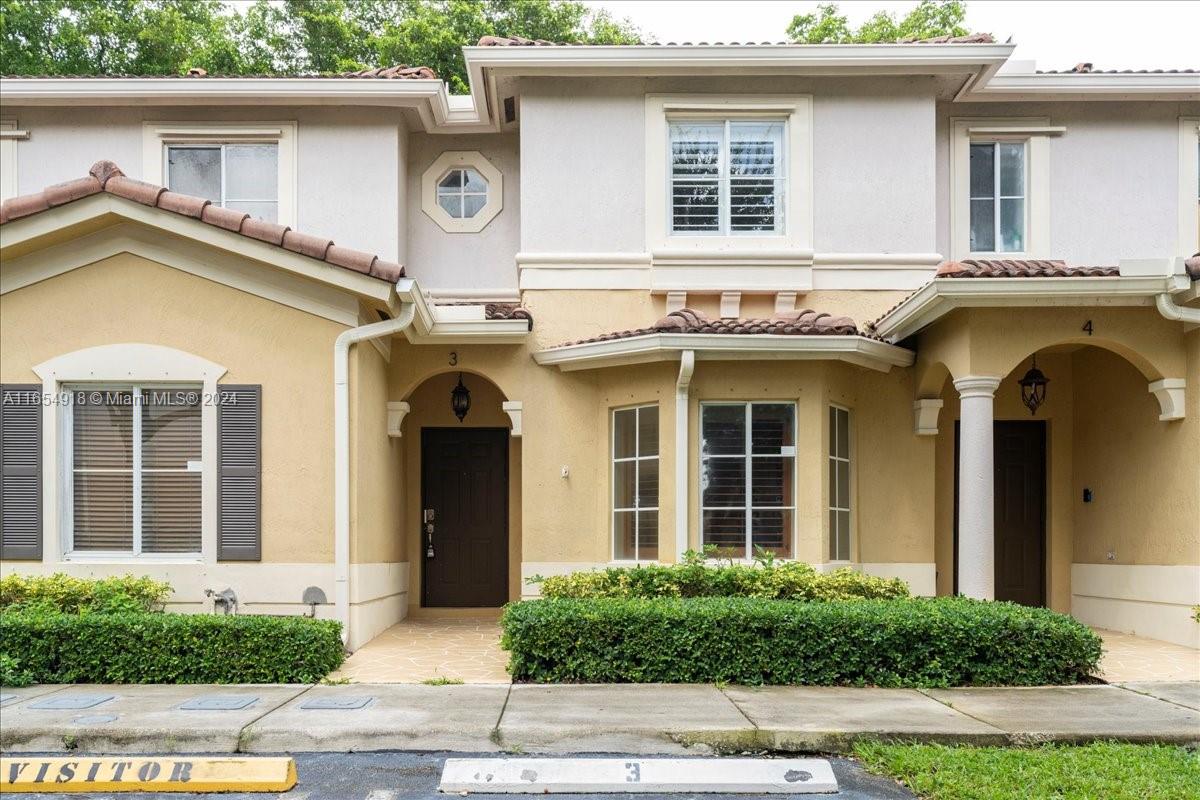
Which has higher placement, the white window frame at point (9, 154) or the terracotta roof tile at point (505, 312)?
the white window frame at point (9, 154)

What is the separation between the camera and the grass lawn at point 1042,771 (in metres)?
Answer: 5.11

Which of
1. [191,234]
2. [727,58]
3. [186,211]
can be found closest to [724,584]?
[191,234]

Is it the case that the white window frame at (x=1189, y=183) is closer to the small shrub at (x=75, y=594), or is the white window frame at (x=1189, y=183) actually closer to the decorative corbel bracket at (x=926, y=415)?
the decorative corbel bracket at (x=926, y=415)

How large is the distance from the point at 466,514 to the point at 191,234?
17.0 ft

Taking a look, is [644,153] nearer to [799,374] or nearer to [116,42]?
[799,374]

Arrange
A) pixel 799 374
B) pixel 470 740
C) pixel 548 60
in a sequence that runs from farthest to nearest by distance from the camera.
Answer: pixel 548 60 < pixel 799 374 < pixel 470 740

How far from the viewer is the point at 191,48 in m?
22.4

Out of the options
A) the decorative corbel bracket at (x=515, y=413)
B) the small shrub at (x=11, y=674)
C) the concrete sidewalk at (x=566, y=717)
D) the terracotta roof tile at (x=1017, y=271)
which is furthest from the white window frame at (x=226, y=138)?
the terracotta roof tile at (x=1017, y=271)

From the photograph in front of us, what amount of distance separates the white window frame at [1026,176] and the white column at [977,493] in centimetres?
316

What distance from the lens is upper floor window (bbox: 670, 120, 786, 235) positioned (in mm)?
11258

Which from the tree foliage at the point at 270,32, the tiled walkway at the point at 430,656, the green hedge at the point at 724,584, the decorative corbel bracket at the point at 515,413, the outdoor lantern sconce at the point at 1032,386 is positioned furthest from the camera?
the tree foliage at the point at 270,32

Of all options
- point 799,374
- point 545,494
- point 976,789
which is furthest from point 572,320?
point 976,789

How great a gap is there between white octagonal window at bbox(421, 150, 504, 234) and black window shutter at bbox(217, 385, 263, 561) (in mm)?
4309

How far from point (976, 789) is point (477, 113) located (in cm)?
940
